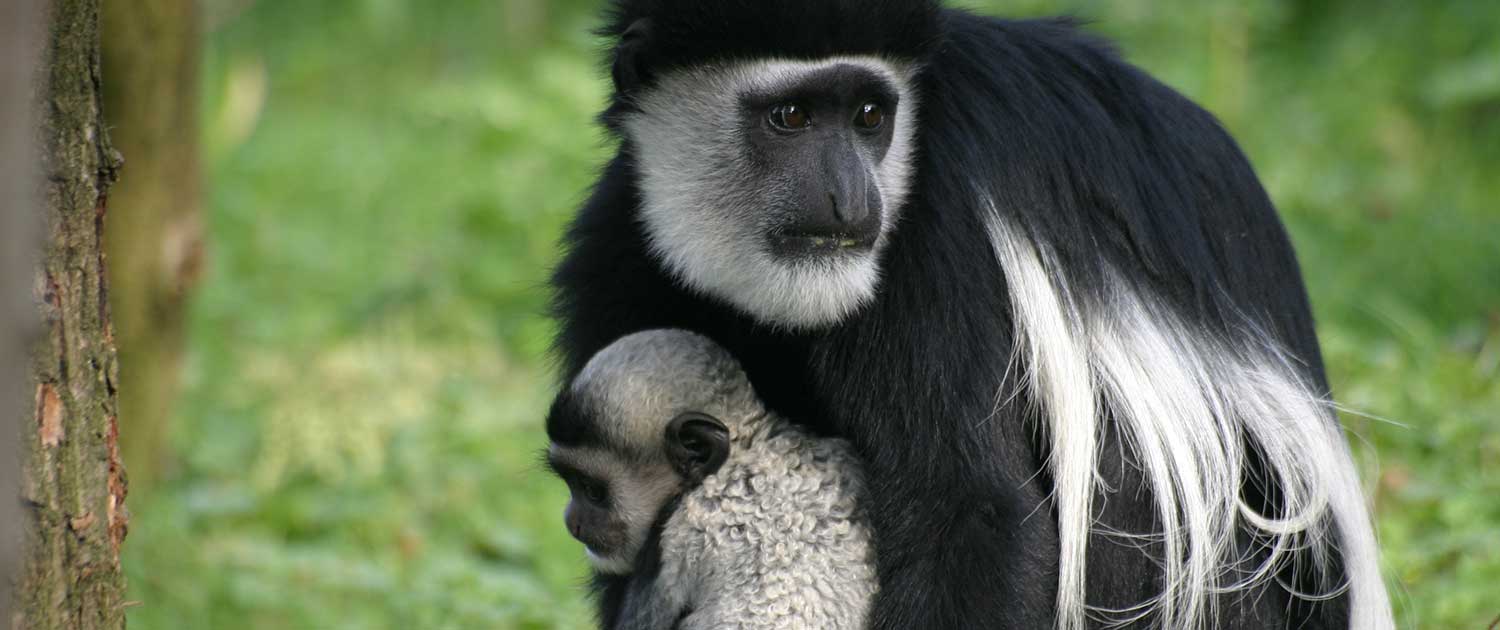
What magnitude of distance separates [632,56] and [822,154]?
1.17 feet

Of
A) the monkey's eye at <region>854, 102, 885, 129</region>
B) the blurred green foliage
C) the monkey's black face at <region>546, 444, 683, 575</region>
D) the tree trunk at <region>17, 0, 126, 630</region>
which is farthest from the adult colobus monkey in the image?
the tree trunk at <region>17, 0, 126, 630</region>

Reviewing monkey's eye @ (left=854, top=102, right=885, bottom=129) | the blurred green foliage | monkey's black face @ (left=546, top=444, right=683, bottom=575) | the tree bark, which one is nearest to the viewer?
the tree bark

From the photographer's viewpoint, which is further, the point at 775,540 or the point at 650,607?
the point at 650,607

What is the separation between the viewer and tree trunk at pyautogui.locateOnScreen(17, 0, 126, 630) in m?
1.52

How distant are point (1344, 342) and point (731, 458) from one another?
2271mm

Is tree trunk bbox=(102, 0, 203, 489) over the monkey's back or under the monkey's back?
over

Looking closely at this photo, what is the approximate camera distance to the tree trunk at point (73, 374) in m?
1.52

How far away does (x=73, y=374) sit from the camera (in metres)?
1.57

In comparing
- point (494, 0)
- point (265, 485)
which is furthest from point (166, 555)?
point (494, 0)

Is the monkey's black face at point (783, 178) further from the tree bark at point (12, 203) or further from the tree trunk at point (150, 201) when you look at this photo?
the tree trunk at point (150, 201)

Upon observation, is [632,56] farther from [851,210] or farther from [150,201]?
[150,201]

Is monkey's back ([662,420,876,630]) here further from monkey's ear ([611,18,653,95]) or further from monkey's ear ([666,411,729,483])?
monkey's ear ([611,18,653,95])

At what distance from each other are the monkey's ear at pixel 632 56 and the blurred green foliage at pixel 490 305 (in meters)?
0.21

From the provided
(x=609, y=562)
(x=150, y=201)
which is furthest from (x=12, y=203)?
(x=150, y=201)
